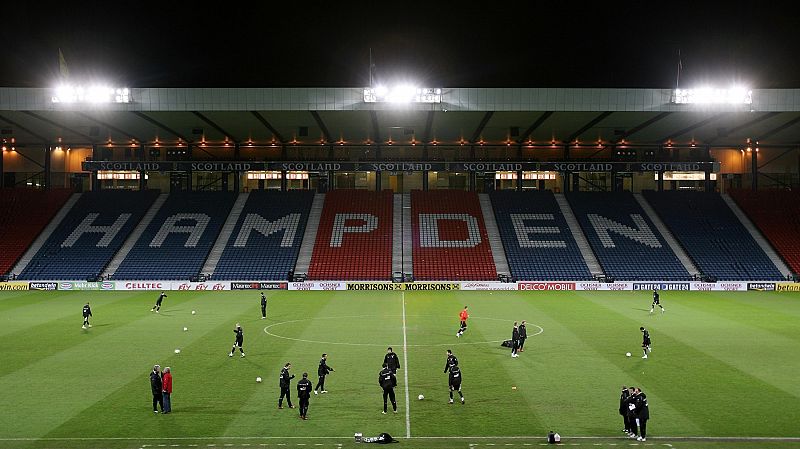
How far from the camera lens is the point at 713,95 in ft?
159

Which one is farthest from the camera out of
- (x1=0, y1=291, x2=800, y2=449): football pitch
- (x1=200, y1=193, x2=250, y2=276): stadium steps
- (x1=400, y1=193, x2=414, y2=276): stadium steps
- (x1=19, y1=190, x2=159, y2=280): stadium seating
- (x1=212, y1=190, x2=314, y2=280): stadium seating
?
(x1=400, y1=193, x2=414, y2=276): stadium steps

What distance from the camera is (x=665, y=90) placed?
48.9m

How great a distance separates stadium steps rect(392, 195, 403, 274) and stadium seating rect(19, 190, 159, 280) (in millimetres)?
23738

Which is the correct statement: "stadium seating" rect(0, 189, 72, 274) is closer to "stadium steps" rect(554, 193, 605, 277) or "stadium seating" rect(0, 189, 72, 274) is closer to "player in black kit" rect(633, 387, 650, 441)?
"stadium steps" rect(554, 193, 605, 277)

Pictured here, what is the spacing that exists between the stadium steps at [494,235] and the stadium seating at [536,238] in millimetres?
390

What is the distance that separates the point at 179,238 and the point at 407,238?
2012 cm

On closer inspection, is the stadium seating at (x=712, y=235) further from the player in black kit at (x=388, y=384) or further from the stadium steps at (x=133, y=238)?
the stadium steps at (x=133, y=238)

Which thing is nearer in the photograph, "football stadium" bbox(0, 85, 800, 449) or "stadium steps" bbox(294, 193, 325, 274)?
"football stadium" bbox(0, 85, 800, 449)

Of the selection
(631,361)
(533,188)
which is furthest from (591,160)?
(631,361)

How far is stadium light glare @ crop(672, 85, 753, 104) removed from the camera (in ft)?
158

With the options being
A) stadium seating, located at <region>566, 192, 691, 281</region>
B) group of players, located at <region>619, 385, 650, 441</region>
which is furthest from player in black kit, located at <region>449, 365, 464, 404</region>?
stadium seating, located at <region>566, 192, 691, 281</region>

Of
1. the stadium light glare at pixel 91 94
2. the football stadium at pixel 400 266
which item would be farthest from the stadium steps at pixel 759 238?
the stadium light glare at pixel 91 94

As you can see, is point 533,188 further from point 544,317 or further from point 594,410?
point 594,410

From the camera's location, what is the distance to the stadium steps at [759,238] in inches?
2216
